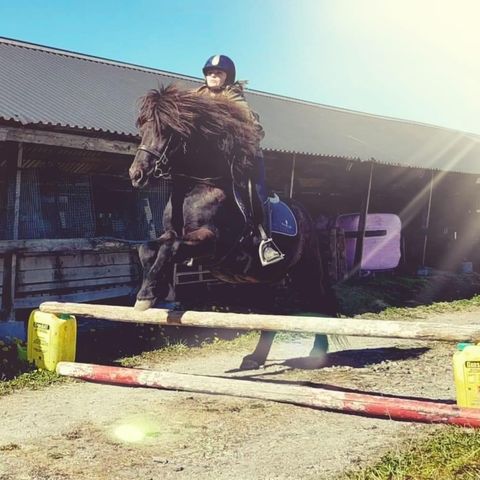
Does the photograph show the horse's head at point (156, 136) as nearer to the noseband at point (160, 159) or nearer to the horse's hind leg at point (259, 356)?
the noseband at point (160, 159)

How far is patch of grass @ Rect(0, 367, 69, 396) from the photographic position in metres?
5.45

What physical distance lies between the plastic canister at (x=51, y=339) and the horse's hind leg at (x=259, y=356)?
6.67 feet

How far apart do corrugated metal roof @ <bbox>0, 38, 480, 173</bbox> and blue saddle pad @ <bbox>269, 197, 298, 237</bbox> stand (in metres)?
1.64

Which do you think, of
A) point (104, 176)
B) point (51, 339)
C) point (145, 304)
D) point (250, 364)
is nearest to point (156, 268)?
point (145, 304)

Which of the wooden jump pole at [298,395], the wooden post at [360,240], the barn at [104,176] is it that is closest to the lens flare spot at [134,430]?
the wooden jump pole at [298,395]

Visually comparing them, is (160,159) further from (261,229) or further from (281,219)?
(281,219)

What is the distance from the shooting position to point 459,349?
4270mm

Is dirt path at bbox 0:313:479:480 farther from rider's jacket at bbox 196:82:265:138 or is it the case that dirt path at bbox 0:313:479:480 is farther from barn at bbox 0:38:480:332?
barn at bbox 0:38:480:332

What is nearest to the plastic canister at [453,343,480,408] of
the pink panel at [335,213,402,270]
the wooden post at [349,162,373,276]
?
the wooden post at [349,162,373,276]

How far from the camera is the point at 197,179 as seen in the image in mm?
4980

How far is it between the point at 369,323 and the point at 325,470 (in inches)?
54.7

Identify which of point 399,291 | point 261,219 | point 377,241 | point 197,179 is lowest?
point 399,291

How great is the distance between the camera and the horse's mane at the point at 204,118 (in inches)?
184

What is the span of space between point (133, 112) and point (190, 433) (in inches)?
324
